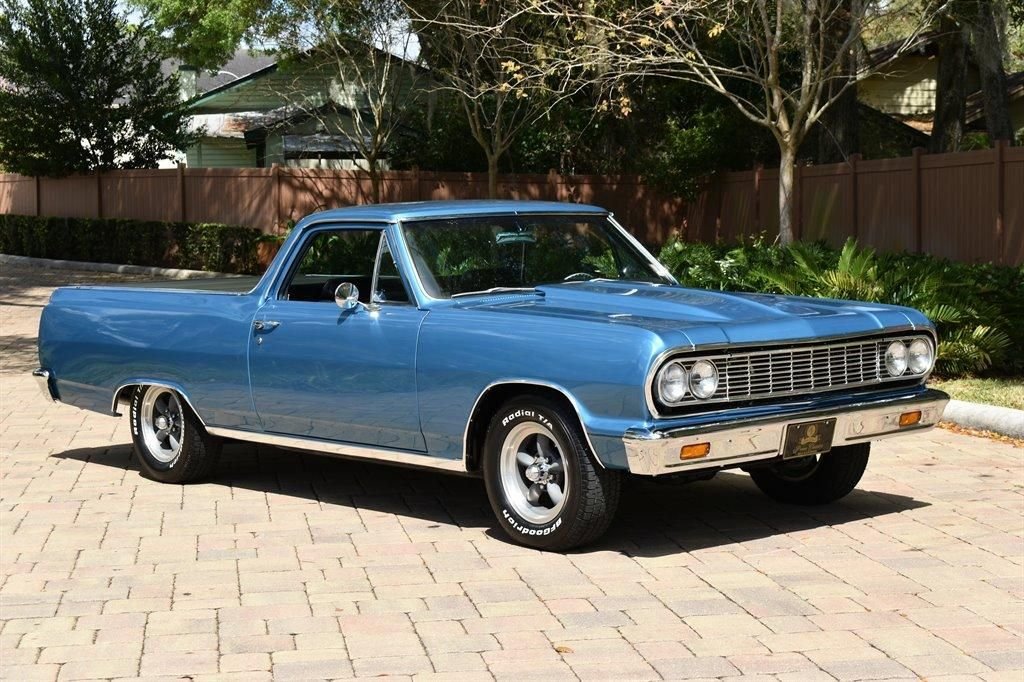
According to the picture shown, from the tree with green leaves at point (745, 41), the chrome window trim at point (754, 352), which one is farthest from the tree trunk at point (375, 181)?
the chrome window trim at point (754, 352)

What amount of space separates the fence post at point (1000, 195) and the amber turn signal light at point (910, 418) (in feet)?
39.0

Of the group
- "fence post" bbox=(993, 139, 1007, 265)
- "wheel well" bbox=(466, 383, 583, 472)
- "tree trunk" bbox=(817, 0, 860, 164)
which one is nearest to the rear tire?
"wheel well" bbox=(466, 383, 583, 472)

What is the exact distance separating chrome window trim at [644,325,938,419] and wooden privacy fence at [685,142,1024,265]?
10.4 metres

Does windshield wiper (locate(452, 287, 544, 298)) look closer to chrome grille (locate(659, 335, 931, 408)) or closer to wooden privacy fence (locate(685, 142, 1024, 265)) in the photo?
chrome grille (locate(659, 335, 931, 408))

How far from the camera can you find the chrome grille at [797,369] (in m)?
7.18

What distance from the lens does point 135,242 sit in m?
33.9

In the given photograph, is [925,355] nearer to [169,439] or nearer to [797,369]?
[797,369]

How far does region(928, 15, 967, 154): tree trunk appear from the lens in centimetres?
3100

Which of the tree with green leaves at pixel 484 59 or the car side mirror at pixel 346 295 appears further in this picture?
the tree with green leaves at pixel 484 59

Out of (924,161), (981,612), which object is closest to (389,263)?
(981,612)

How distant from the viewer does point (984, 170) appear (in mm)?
19359

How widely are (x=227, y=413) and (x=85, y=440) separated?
112 inches

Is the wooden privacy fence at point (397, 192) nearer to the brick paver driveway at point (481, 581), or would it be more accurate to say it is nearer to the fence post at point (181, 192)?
the fence post at point (181, 192)

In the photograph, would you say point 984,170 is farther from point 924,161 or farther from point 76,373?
point 76,373
